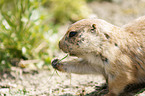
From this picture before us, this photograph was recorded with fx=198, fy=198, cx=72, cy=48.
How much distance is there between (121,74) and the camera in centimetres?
302

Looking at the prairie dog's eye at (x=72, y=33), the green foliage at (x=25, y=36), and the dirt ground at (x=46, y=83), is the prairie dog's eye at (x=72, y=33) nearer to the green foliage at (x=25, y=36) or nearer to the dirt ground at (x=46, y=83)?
the dirt ground at (x=46, y=83)

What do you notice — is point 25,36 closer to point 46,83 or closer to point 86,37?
point 46,83

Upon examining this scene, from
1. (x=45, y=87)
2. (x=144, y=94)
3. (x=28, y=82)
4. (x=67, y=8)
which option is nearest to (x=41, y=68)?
(x=28, y=82)

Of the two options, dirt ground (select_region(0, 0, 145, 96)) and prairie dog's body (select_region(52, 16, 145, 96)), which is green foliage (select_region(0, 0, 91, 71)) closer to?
dirt ground (select_region(0, 0, 145, 96))

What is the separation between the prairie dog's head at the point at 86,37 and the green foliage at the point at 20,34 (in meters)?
2.16

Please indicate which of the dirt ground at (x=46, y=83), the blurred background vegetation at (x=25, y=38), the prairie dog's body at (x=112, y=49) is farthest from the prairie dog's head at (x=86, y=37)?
the blurred background vegetation at (x=25, y=38)

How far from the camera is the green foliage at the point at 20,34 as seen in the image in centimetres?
522

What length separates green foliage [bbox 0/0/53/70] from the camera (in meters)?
5.22

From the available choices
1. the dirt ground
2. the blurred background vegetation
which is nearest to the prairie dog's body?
the dirt ground

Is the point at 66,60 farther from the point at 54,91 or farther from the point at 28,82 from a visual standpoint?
the point at 28,82

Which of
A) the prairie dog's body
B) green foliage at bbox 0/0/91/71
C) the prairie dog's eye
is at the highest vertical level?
green foliage at bbox 0/0/91/71

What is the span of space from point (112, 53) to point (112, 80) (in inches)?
16.4

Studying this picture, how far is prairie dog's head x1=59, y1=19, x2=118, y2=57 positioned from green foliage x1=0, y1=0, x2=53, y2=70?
→ 2.16 m

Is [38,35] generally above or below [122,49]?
above
